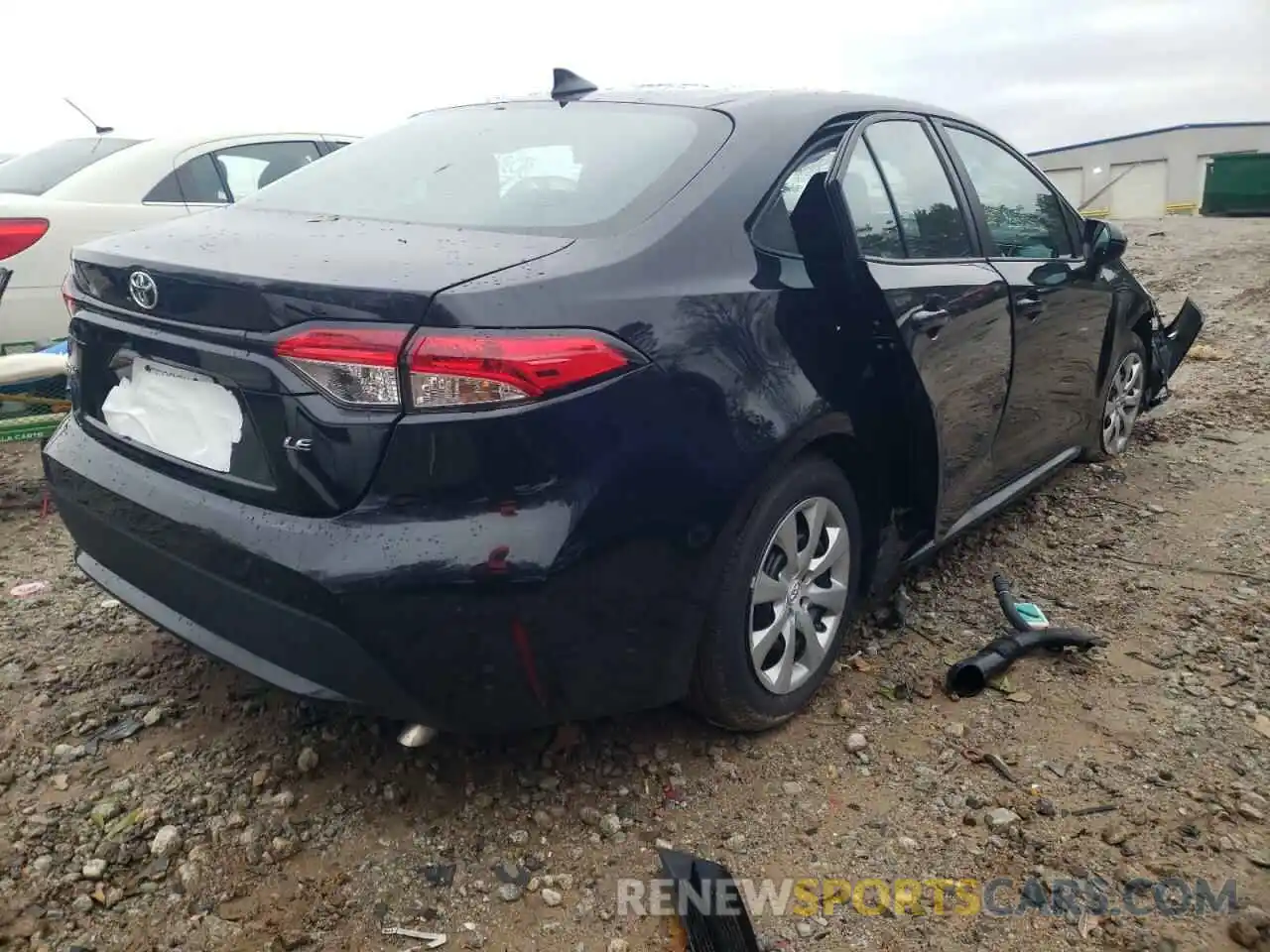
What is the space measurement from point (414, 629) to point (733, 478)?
2.36ft

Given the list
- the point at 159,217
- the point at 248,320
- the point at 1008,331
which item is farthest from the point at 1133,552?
the point at 159,217

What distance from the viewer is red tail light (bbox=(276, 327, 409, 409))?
1710mm

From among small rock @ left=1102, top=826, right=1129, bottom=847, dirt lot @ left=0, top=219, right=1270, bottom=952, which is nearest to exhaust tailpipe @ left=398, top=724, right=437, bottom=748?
dirt lot @ left=0, top=219, right=1270, bottom=952

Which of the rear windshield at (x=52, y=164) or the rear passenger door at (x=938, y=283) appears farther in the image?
the rear windshield at (x=52, y=164)

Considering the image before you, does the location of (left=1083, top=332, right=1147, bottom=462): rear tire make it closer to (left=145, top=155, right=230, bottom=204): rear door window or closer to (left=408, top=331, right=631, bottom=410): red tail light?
(left=408, top=331, right=631, bottom=410): red tail light

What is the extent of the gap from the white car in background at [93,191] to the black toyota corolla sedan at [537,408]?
9.14ft

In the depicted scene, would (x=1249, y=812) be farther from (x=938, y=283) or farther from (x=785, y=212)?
(x=785, y=212)

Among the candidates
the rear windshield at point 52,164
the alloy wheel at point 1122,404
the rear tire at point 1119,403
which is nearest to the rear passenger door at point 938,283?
the rear tire at point 1119,403

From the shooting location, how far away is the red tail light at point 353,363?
5.61ft

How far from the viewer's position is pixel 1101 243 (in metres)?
3.82

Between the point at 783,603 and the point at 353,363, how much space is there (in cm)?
121

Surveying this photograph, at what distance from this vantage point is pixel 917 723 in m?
2.57

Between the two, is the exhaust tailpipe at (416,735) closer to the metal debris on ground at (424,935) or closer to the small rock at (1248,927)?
the metal debris on ground at (424,935)

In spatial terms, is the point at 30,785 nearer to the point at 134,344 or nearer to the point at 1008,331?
the point at 134,344
